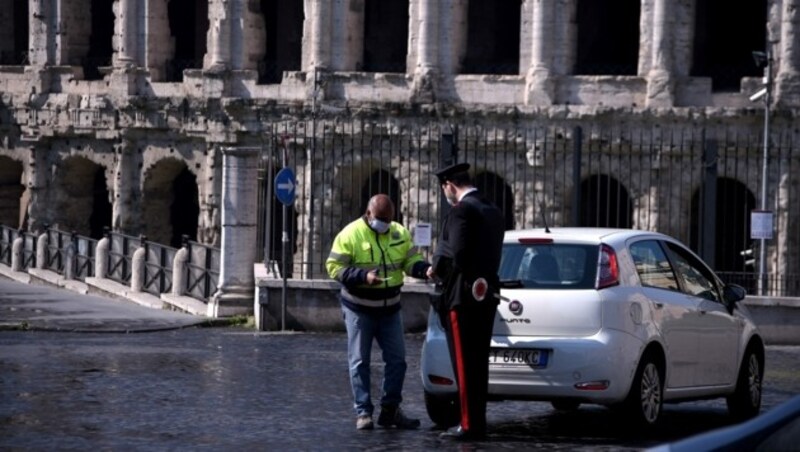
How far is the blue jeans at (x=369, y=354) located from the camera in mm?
13828

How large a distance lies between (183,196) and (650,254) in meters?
32.2

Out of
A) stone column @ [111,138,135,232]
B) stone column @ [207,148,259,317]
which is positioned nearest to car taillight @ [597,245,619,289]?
stone column @ [207,148,259,317]

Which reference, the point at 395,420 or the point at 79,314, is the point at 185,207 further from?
the point at 395,420

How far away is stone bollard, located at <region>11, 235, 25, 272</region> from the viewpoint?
34688 millimetres

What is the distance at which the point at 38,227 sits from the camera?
144ft

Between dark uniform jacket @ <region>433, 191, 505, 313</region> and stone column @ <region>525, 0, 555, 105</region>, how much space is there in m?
25.0

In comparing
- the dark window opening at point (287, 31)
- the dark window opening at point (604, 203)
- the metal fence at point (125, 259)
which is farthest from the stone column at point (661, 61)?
the metal fence at point (125, 259)

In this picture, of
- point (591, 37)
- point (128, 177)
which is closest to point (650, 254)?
point (591, 37)

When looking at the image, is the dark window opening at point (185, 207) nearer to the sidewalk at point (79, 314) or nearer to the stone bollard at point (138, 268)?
the sidewalk at point (79, 314)

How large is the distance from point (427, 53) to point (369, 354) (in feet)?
84.3

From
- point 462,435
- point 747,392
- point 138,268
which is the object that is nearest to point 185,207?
point 138,268

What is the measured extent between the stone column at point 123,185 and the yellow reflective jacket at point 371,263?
29.3 metres

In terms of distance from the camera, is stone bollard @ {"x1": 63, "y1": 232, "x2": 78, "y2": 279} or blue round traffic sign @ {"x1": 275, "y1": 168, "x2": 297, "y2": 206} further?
stone bollard @ {"x1": 63, "y1": 232, "x2": 78, "y2": 279}

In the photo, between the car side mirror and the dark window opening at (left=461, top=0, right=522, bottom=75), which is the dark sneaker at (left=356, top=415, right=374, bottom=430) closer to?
the car side mirror
